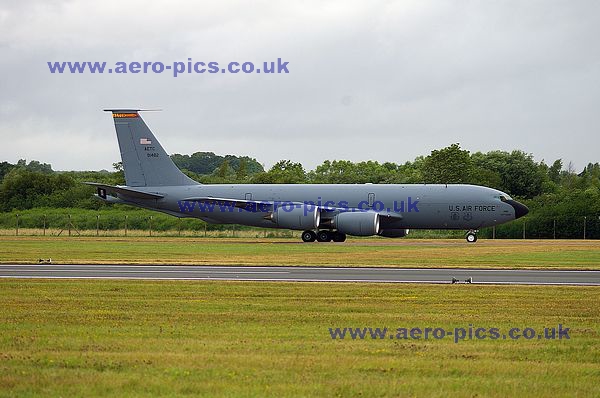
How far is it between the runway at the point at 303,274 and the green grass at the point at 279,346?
359cm

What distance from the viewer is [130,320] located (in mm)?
14820

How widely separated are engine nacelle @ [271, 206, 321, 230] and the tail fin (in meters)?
7.29

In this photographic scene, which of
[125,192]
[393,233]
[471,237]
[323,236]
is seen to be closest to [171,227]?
[125,192]

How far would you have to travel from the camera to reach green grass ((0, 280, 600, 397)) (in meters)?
9.84

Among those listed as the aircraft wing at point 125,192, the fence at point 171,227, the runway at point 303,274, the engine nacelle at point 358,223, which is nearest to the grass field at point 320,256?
the runway at point 303,274

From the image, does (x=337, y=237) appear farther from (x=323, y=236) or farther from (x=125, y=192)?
(x=125, y=192)

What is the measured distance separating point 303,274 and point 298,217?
2359 cm

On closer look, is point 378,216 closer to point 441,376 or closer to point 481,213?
point 481,213

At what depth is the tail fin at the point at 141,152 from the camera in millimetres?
52844

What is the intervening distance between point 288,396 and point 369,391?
2.80 ft

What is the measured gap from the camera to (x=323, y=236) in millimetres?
49781

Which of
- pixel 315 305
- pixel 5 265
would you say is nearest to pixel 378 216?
pixel 5 265

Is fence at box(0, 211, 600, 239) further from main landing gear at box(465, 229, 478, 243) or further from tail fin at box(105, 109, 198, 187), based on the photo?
main landing gear at box(465, 229, 478, 243)

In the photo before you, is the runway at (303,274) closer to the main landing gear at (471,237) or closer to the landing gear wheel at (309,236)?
the landing gear wheel at (309,236)
